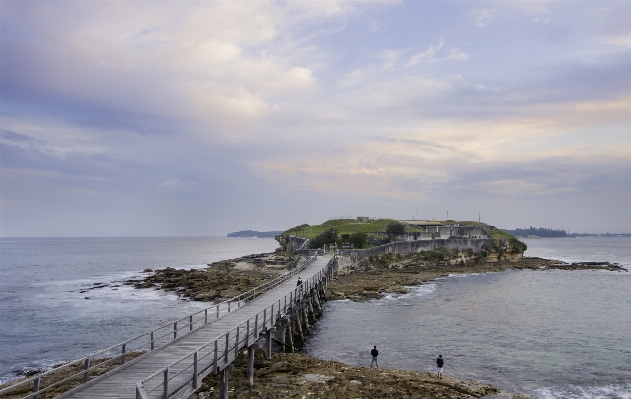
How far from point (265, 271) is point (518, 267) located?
157ft

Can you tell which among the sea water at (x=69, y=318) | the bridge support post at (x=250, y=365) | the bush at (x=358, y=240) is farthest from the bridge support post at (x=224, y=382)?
the bush at (x=358, y=240)

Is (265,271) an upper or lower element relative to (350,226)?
lower

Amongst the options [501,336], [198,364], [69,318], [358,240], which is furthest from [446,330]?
[358,240]

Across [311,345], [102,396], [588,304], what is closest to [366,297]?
[311,345]

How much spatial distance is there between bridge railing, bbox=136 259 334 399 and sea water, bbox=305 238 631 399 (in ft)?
23.9

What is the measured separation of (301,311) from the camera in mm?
34688

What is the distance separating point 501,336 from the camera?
32281mm

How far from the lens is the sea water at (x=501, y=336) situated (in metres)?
23.4

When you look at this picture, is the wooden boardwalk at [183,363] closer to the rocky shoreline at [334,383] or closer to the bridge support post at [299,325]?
the rocky shoreline at [334,383]

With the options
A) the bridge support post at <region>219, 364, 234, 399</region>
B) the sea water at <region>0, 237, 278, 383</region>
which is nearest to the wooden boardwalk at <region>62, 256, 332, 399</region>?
the bridge support post at <region>219, 364, 234, 399</region>

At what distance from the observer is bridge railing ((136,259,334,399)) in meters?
13.2

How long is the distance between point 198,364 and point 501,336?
2399 centimetres

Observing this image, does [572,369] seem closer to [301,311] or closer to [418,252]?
[301,311]

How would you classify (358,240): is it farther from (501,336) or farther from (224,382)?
(224,382)
